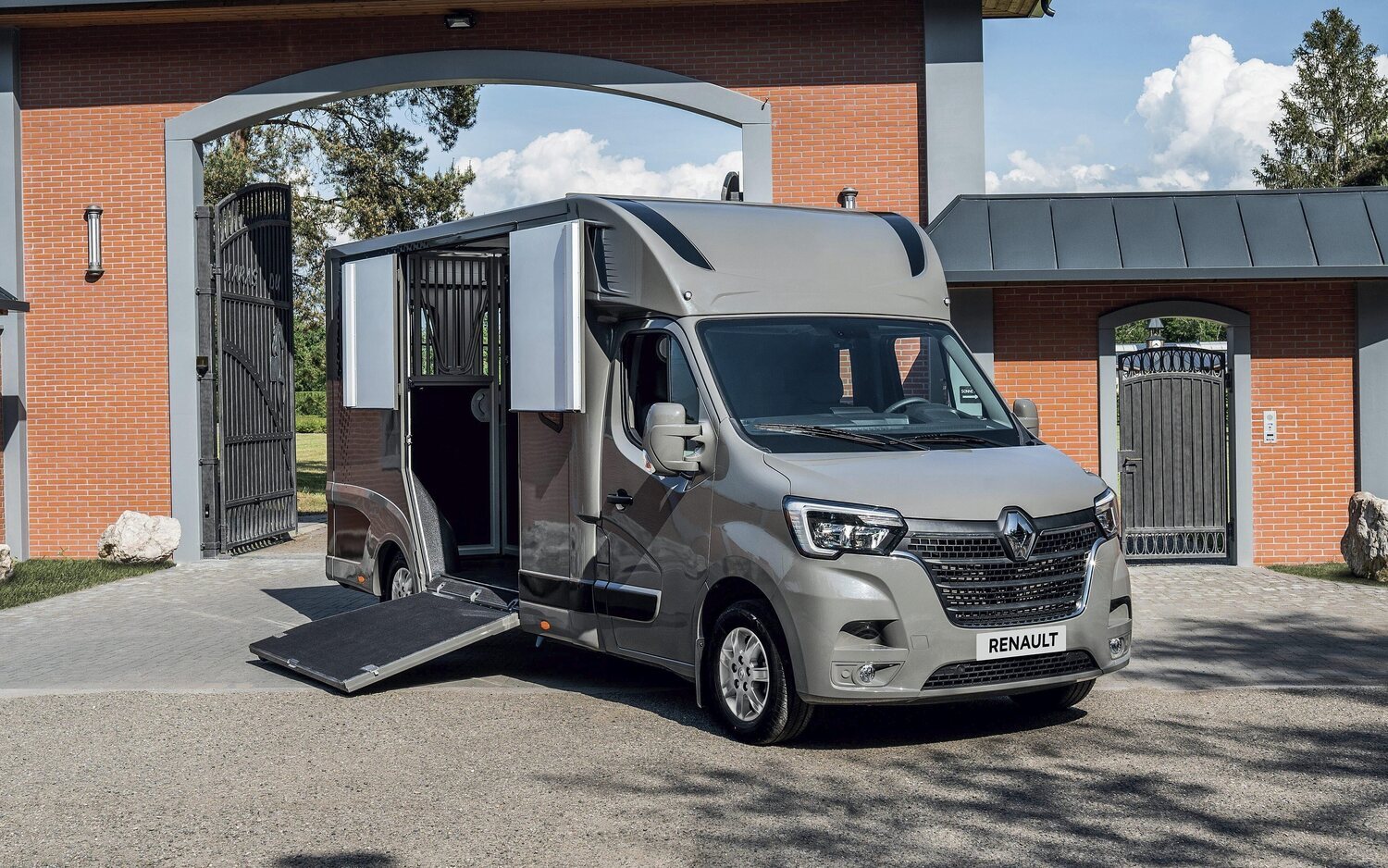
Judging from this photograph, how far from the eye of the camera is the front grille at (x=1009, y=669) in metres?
7.00

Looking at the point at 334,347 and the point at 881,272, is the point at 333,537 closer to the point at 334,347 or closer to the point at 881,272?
the point at 334,347

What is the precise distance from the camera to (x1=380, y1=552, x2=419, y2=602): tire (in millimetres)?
10516

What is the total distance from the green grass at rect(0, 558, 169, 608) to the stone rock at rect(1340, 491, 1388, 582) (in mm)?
11732

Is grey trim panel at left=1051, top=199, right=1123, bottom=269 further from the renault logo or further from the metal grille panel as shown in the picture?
Answer: the metal grille panel

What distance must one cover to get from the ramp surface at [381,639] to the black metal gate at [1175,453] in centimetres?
819

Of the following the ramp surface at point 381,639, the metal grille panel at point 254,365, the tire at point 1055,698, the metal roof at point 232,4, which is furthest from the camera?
the metal grille panel at point 254,365

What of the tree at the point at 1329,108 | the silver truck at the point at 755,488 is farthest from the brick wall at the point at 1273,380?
the tree at the point at 1329,108

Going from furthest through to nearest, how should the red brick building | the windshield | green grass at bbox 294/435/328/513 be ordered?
green grass at bbox 294/435/328/513, the red brick building, the windshield

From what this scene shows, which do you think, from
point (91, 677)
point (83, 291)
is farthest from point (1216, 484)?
point (83, 291)

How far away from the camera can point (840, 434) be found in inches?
298

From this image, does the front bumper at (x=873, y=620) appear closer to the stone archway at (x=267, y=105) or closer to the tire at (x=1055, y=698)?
the tire at (x=1055, y=698)

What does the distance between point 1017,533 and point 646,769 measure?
199 cm

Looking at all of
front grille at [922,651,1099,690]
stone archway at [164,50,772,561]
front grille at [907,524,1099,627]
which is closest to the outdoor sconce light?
stone archway at [164,50,772,561]

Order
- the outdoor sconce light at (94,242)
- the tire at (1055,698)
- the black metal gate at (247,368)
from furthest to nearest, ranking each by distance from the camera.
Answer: the black metal gate at (247,368) → the outdoor sconce light at (94,242) → the tire at (1055,698)
